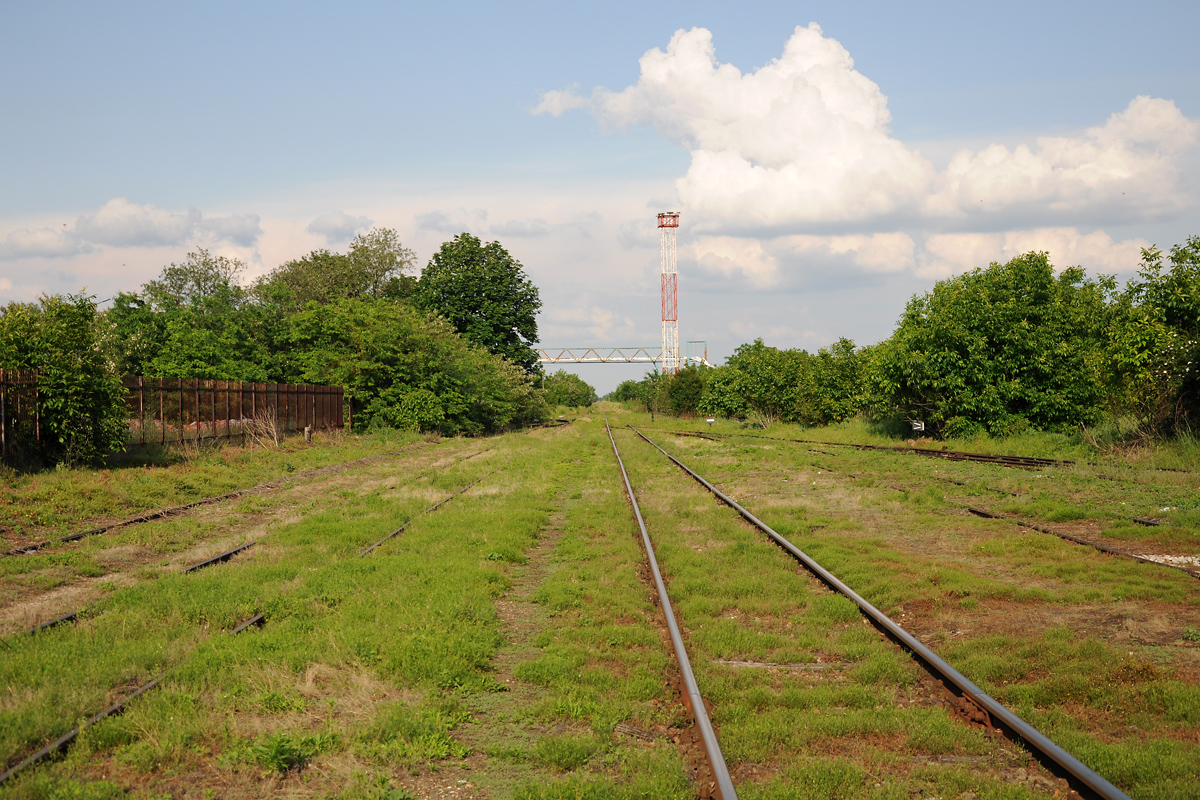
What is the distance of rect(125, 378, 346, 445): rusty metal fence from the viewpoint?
72.8 ft

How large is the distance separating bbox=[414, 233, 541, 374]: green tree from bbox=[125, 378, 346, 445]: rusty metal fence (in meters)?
19.9

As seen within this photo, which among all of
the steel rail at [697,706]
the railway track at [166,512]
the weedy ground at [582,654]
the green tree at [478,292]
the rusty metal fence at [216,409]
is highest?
the green tree at [478,292]

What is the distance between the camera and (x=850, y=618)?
7.66 meters

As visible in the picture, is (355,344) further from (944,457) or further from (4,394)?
(944,457)

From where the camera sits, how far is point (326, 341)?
124ft

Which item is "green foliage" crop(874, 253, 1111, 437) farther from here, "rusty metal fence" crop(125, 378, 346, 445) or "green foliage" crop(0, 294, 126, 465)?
"green foliage" crop(0, 294, 126, 465)

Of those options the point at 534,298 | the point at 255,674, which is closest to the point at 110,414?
the point at 255,674

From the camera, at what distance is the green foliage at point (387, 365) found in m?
36.8

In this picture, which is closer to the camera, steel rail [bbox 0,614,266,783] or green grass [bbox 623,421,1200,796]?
steel rail [bbox 0,614,266,783]

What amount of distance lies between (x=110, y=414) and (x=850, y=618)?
688 inches

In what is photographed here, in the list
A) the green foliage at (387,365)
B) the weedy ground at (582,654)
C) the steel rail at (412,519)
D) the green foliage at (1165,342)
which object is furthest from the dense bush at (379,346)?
the green foliage at (1165,342)

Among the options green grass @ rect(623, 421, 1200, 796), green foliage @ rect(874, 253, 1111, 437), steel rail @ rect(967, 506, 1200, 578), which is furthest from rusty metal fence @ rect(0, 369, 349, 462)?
green foliage @ rect(874, 253, 1111, 437)

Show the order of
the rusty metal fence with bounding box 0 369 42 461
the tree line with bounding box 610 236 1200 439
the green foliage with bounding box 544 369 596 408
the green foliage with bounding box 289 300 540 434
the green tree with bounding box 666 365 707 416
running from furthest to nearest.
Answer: the green foliage with bounding box 544 369 596 408
the green tree with bounding box 666 365 707 416
the green foliage with bounding box 289 300 540 434
the tree line with bounding box 610 236 1200 439
the rusty metal fence with bounding box 0 369 42 461

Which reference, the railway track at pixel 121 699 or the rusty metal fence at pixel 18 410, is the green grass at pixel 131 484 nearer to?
the rusty metal fence at pixel 18 410
